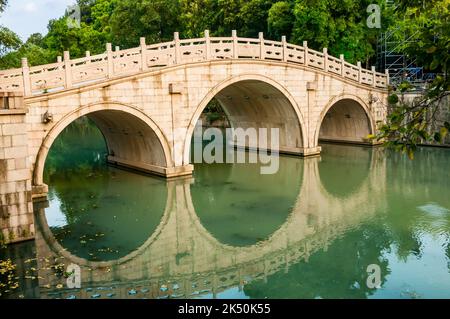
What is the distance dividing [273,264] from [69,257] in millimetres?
4132

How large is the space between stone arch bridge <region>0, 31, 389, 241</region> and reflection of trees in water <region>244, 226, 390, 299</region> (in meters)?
5.45

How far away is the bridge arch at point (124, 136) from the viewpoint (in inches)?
521

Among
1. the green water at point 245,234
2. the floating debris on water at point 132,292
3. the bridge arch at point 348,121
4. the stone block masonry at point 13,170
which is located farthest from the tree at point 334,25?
the floating debris on water at point 132,292

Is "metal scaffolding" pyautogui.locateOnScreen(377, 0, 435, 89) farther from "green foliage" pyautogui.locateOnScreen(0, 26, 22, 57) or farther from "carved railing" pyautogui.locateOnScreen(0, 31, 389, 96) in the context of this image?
"green foliage" pyautogui.locateOnScreen(0, 26, 22, 57)

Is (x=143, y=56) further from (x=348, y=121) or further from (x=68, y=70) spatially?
(x=348, y=121)

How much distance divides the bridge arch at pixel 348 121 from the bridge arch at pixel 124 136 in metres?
8.83

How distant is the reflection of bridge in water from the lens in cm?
811

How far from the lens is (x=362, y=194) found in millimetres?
14750

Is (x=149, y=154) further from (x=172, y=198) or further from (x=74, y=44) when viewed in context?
(x=74, y=44)

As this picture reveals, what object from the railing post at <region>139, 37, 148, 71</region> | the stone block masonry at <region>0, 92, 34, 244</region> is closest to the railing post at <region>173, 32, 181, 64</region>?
the railing post at <region>139, 37, 148, 71</region>

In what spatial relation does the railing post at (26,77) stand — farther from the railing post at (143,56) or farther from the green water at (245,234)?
the railing post at (143,56)

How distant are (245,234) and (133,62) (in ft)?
23.8

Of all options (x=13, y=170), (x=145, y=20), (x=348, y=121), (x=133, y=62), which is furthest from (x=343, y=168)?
(x=145, y=20)

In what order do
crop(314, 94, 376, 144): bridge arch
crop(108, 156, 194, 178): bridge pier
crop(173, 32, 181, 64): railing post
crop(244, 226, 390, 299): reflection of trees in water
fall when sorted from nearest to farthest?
crop(244, 226, 390, 299): reflection of trees in water → crop(173, 32, 181, 64): railing post → crop(108, 156, 194, 178): bridge pier → crop(314, 94, 376, 144): bridge arch
